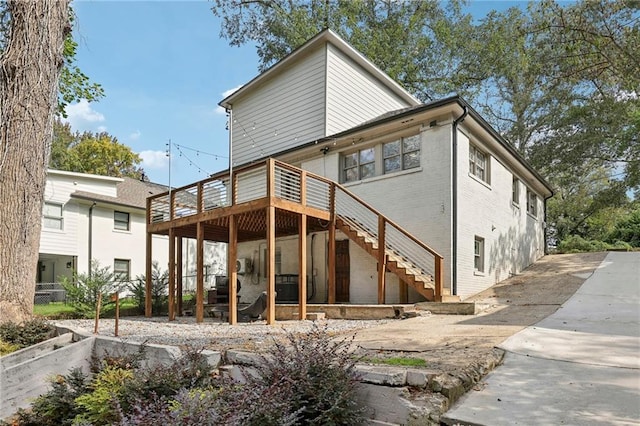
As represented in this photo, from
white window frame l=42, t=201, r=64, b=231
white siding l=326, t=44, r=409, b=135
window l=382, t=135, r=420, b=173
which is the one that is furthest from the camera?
white window frame l=42, t=201, r=64, b=231

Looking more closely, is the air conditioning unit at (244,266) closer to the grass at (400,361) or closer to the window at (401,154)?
the window at (401,154)

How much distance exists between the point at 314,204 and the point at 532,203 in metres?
10.5

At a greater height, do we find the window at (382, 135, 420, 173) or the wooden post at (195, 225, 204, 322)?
the window at (382, 135, 420, 173)

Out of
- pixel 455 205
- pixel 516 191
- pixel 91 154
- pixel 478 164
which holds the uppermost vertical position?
pixel 91 154

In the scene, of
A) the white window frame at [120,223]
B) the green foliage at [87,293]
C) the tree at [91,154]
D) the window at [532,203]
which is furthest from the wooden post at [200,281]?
the tree at [91,154]

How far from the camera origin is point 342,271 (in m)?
12.9

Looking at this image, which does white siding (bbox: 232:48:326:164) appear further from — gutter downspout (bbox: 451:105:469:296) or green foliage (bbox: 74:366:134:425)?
green foliage (bbox: 74:366:134:425)

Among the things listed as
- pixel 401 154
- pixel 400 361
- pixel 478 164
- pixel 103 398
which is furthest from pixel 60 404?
pixel 478 164

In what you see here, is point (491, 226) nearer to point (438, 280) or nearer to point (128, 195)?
point (438, 280)

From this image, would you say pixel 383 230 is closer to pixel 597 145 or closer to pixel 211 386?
pixel 211 386

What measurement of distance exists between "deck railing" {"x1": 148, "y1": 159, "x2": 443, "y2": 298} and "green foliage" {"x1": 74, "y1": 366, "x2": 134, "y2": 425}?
4.78 meters

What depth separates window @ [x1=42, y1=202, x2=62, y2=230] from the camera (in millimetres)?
20453

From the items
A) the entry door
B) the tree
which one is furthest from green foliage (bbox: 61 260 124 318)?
the tree

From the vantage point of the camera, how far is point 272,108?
1734 centimetres
